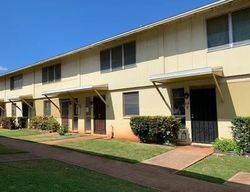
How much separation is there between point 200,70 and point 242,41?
6.24 ft

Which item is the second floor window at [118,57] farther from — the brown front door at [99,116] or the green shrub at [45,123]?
the green shrub at [45,123]

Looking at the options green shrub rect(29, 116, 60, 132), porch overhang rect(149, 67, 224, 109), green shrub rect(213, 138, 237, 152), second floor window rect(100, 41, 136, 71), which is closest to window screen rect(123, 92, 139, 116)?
second floor window rect(100, 41, 136, 71)

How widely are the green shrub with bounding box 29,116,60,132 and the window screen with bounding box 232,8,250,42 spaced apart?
1374 centimetres

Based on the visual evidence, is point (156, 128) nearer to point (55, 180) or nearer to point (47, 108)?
point (55, 180)

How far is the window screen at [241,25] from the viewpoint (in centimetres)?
1169

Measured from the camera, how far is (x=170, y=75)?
13.0 m

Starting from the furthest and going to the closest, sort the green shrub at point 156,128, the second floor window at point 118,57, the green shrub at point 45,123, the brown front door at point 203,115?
the green shrub at point 45,123 < the second floor window at point 118,57 < the green shrub at point 156,128 < the brown front door at point 203,115

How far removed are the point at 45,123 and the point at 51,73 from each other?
375 centimetres

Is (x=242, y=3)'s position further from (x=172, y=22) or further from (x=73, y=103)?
(x=73, y=103)

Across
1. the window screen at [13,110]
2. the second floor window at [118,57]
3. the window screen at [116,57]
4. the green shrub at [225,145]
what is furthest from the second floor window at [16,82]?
the green shrub at [225,145]

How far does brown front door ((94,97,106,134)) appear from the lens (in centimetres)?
1825

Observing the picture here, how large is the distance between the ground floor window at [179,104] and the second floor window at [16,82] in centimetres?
1799

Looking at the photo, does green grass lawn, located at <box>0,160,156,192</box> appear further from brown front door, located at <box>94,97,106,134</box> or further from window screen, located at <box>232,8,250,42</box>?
brown front door, located at <box>94,97,106,134</box>

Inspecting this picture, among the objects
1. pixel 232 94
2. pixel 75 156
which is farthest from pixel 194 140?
pixel 75 156
